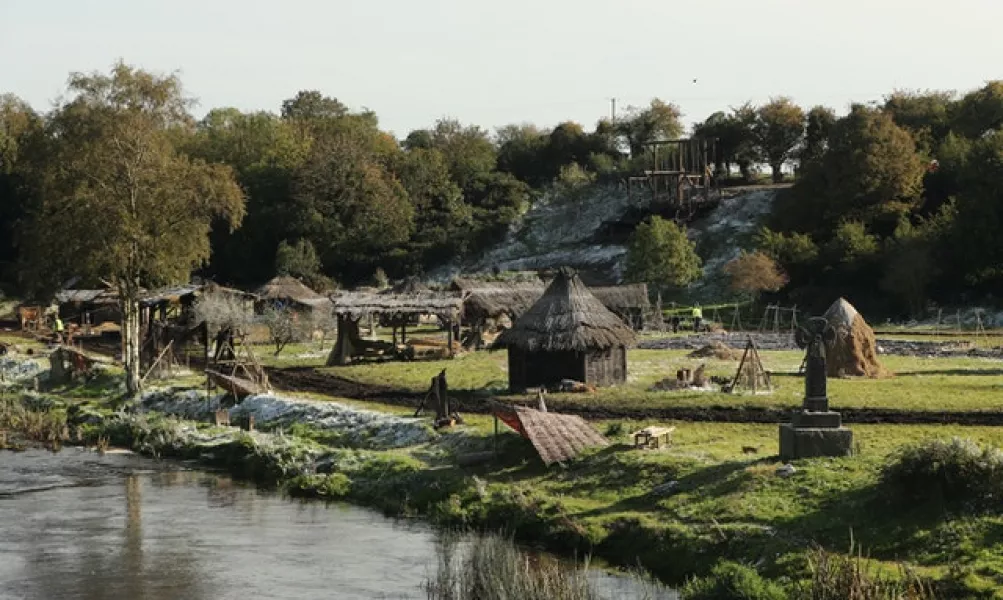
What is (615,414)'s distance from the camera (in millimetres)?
34344

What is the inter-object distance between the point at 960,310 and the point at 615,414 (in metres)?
34.7

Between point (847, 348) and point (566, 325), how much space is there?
8997 mm

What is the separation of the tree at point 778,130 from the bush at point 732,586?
7947cm

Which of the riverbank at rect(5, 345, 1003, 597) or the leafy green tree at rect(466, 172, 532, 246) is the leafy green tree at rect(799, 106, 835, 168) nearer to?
the leafy green tree at rect(466, 172, 532, 246)

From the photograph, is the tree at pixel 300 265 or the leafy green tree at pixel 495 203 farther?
the leafy green tree at pixel 495 203

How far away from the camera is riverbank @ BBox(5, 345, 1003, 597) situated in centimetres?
2016

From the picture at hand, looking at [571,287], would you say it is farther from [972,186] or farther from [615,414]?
[972,186]

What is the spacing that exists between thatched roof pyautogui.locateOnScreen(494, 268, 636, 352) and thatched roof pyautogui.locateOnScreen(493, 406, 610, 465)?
35.1ft

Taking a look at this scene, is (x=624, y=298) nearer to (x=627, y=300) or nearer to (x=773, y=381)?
(x=627, y=300)

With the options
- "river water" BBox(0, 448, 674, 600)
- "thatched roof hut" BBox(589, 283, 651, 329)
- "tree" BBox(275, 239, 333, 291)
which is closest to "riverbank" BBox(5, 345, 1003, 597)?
"river water" BBox(0, 448, 674, 600)

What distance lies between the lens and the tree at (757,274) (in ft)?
226

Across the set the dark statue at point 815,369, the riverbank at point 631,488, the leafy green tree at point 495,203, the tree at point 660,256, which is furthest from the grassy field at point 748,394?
the leafy green tree at point 495,203

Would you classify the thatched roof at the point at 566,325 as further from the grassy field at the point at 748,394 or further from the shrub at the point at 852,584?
the shrub at the point at 852,584

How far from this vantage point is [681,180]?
298ft
